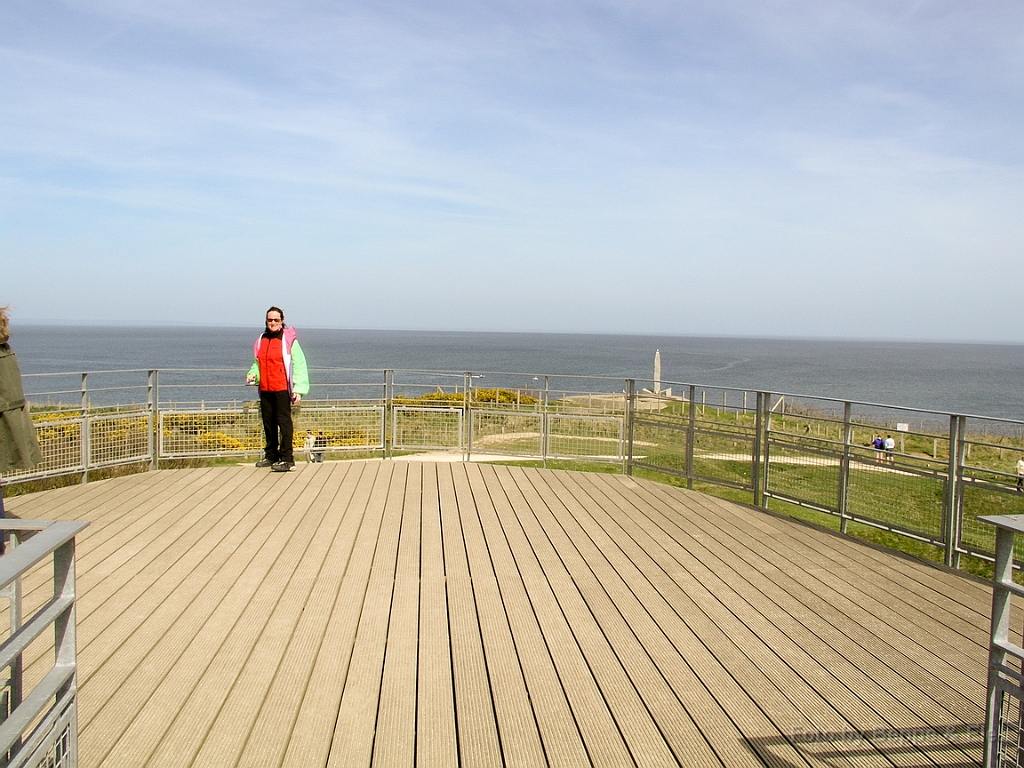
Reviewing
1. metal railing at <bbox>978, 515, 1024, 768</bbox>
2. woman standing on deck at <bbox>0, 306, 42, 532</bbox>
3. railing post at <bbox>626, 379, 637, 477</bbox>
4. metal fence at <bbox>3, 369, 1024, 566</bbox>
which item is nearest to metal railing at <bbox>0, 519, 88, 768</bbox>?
metal railing at <bbox>978, 515, 1024, 768</bbox>

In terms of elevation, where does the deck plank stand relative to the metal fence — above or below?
below

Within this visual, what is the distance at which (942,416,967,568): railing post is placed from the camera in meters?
5.00

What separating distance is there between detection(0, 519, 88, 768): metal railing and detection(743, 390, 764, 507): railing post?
575 cm

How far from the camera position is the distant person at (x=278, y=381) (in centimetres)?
773

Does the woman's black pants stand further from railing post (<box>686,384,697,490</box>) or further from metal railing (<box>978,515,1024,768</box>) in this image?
metal railing (<box>978,515,1024,768</box>)

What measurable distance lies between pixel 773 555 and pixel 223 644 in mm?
3610

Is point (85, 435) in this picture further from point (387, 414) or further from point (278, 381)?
point (387, 414)

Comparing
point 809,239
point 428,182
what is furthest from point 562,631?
point 809,239

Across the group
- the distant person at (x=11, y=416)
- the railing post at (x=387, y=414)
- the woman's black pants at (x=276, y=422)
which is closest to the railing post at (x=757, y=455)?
the railing post at (x=387, y=414)

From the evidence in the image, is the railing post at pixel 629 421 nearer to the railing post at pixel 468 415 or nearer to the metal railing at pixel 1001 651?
the railing post at pixel 468 415

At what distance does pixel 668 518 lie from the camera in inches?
246

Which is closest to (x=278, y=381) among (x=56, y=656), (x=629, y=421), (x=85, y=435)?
(x=85, y=435)

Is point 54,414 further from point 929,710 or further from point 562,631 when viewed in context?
point 929,710

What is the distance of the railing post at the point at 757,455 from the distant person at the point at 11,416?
5.52 metres
